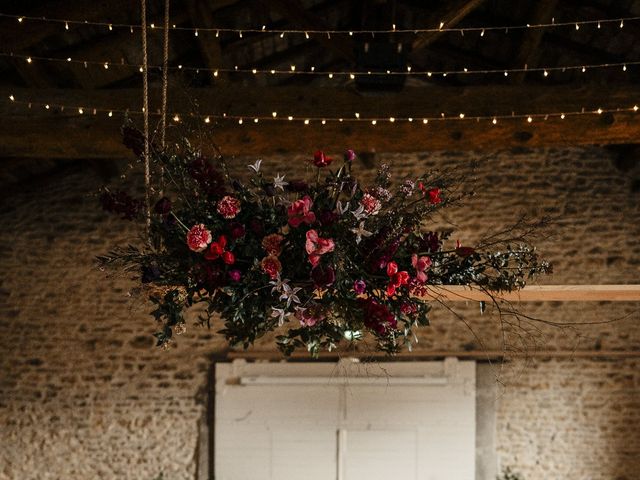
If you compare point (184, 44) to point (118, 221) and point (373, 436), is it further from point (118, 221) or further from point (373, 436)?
point (373, 436)

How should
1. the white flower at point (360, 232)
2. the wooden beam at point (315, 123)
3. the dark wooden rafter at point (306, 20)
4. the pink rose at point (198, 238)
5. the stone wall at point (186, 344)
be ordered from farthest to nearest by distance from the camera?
the stone wall at point (186, 344)
the dark wooden rafter at point (306, 20)
the wooden beam at point (315, 123)
the white flower at point (360, 232)
the pink rose at point (198, 238)

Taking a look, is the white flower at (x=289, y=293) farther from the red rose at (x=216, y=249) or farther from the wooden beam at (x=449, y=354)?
the wooden beam at (x=449, y=354)

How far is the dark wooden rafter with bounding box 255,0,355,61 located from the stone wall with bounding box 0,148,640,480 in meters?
1.85

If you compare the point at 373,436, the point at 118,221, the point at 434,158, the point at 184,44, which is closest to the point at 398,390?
the point at 373,436

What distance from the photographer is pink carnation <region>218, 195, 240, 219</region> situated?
7.44ft

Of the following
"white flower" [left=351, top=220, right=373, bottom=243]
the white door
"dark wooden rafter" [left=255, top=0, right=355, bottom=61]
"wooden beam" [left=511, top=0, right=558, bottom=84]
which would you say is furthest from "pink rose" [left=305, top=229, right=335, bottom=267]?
the white door

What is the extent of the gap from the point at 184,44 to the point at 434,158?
2.46 meters

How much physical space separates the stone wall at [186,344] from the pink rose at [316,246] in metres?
4.15

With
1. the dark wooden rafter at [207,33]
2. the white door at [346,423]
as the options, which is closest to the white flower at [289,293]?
the dark wooden rafter at [207,33]

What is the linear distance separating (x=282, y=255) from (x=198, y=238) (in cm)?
30

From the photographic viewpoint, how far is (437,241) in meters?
2.53

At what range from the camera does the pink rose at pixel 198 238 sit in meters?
2.18

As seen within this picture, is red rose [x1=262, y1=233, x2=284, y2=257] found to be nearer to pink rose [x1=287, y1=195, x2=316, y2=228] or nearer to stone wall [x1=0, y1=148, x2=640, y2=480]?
pink rose [x1=287, y1=195, x2=316, y2=228]

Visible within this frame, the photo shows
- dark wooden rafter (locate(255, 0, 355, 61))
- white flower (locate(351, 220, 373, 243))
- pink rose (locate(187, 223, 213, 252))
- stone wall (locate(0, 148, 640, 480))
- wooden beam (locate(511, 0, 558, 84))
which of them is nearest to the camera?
pink rose (locate(187, 223, 213, 252))
